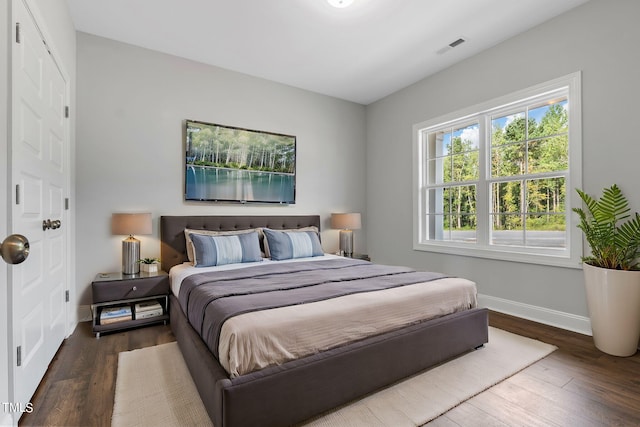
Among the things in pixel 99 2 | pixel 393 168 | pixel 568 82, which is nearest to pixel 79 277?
pixel 99 2

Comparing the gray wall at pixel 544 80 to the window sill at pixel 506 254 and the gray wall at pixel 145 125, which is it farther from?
the gray wall at pixel 145 125

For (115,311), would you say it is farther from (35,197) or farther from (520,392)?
(520,392)

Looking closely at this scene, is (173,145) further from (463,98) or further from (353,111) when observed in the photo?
(463,98)

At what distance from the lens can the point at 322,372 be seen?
5.28 ft

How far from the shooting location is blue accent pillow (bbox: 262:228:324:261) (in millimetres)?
3531

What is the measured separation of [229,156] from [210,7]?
1.60 metres

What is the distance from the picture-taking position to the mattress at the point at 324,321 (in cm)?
151

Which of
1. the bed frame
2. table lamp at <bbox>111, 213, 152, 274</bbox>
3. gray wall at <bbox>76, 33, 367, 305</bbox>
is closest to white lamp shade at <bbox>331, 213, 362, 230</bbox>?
gray wall at <bbox>76, 33, 367, 305</bbox>

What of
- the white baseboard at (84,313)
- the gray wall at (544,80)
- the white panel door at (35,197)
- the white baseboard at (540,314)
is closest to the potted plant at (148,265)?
the white baseboard at (84,313)

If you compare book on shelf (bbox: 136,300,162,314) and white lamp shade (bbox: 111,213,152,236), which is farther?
white lamp shade (bbox: 111,213,152,236)

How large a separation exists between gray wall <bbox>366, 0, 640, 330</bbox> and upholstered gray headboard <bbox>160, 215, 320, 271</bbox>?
202 cm

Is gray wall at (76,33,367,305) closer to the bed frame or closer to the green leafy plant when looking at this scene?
Result: the bed frame

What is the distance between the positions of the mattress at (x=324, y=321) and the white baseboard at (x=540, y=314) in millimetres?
1156

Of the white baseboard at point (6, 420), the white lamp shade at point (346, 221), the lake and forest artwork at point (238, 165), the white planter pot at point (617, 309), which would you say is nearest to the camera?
the white baseboard at point (6, 420)
